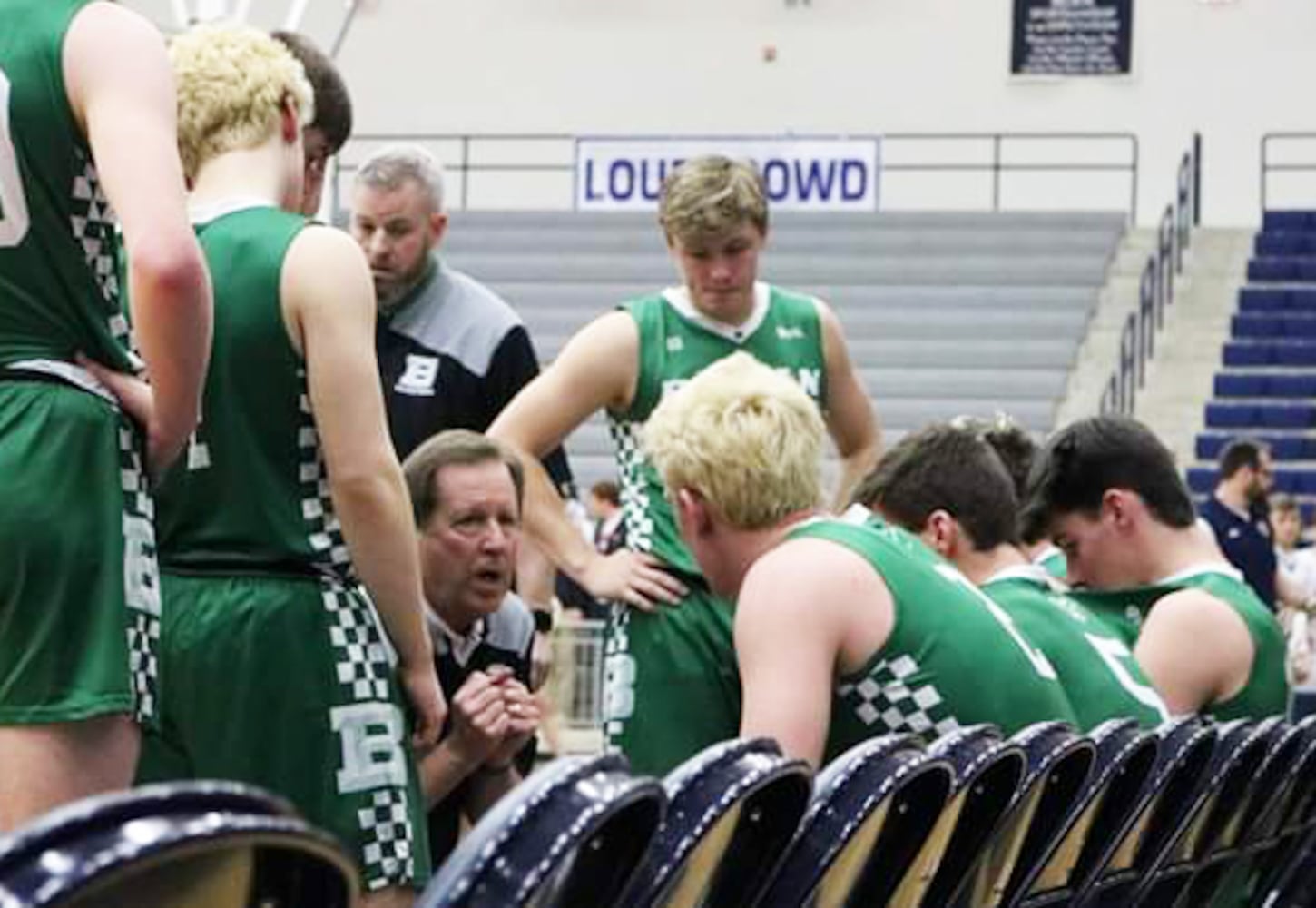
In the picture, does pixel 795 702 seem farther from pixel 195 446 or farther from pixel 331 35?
pixel 331 35

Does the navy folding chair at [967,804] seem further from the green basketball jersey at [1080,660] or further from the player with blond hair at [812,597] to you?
the green basketball jersey at [1080,660]

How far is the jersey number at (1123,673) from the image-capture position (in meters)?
4.03

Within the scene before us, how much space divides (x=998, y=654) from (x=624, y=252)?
17.8 meters

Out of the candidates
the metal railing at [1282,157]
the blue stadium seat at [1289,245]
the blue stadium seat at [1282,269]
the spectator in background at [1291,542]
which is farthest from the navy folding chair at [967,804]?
the metal railing at [1282,157]

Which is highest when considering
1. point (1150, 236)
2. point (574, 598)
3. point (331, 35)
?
point (331, 35)

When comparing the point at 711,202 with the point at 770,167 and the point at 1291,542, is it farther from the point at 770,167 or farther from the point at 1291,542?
the point at 770,167

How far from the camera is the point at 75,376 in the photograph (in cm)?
295

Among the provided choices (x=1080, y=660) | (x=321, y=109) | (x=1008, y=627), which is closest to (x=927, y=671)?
(x=1008, y=627)

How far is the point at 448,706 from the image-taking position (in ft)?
13.0

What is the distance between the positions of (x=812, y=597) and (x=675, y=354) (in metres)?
1.59

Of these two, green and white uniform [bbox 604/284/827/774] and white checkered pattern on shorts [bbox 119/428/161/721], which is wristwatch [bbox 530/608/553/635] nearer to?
green and white uniform [bbox 604/284/827/774]

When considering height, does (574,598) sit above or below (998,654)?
below

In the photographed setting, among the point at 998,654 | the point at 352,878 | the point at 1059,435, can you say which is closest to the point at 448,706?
the point at 998,654

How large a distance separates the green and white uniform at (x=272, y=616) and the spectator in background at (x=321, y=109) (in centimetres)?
33
